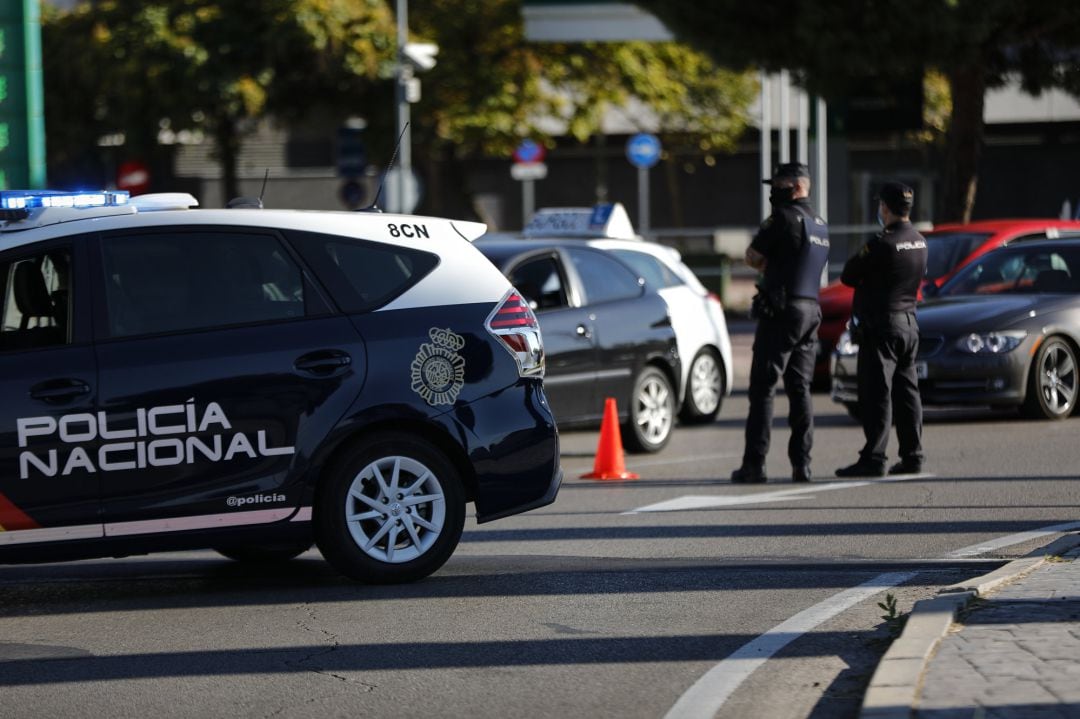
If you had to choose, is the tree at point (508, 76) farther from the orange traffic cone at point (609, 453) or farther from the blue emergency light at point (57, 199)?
the blue emergency light at point (57, 199)

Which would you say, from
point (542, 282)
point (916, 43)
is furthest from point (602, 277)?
point (916, 43)

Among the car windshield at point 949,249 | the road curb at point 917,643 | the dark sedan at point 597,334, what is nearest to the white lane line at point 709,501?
the dark sedan at point 597,334

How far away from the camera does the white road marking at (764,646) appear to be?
5.72 m

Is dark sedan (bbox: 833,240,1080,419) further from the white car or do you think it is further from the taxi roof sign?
the taxi roof sign

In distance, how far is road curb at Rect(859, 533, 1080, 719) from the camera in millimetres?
5223

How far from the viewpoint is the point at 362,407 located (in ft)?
25.3

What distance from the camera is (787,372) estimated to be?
11148 millimetres

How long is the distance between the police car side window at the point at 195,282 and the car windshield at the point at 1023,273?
339 inches

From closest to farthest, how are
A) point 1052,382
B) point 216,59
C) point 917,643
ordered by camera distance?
point 917,643, point 1052,382, point 216,59

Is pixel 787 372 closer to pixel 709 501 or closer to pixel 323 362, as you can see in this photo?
pixel 709 501

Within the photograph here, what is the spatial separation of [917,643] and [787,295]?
5123 millimetres

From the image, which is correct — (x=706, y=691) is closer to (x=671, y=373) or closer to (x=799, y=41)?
(x=671, y=373)

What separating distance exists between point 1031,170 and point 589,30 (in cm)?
2362

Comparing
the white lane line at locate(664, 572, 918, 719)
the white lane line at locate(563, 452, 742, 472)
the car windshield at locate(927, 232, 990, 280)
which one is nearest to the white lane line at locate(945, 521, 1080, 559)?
the white lane line at locate(664, 572, 918, 719)
